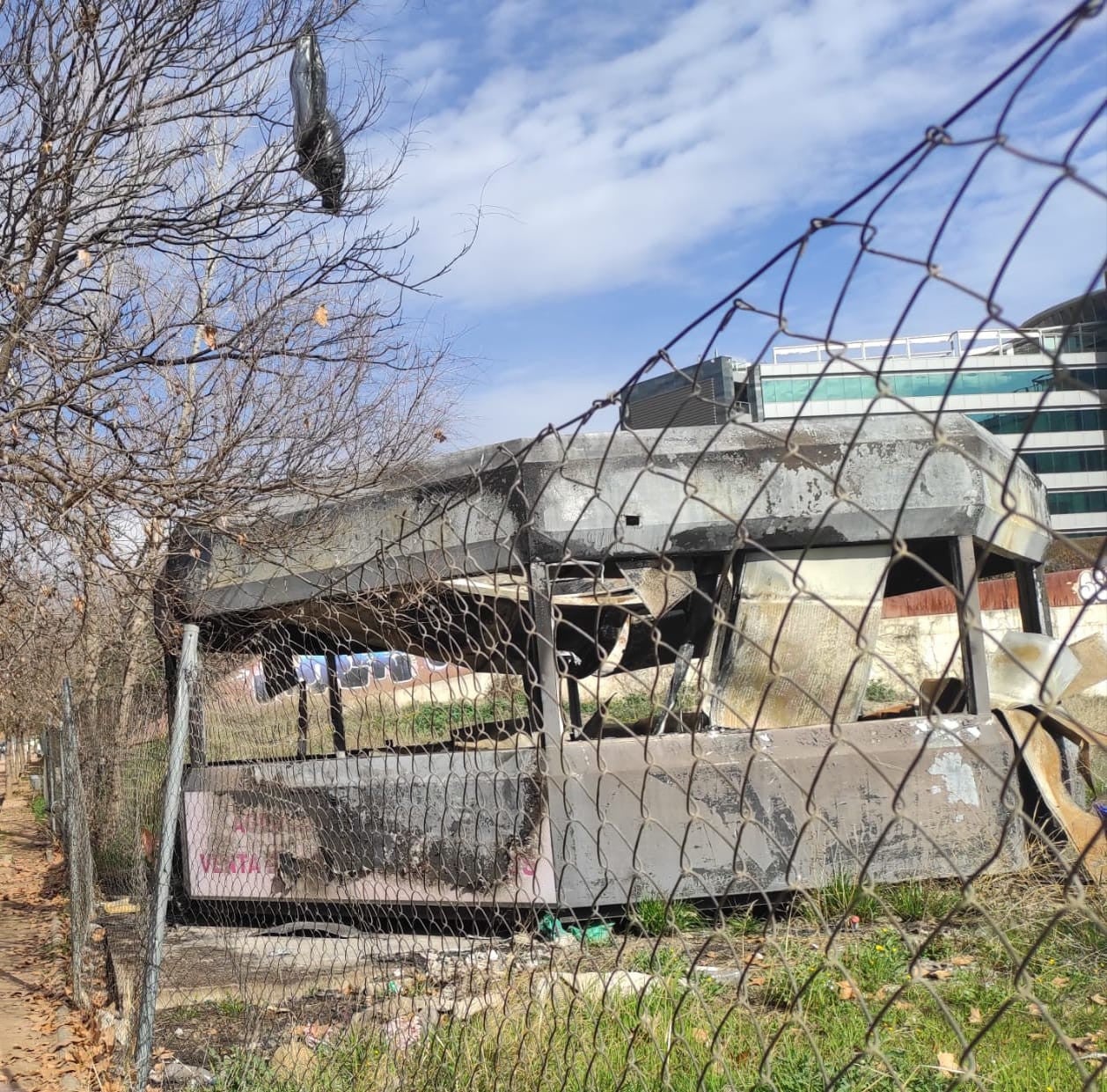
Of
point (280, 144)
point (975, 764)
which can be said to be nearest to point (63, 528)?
point (280, 144)

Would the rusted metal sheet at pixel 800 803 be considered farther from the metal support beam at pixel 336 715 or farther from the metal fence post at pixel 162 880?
Answer: the metal fence post at pixel 162 880

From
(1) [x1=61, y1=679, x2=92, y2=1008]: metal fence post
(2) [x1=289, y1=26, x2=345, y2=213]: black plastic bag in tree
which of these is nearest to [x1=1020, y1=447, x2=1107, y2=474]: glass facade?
(2) [x1=289, y1=26, x2=345, y2=213]: black plastic bag in tree

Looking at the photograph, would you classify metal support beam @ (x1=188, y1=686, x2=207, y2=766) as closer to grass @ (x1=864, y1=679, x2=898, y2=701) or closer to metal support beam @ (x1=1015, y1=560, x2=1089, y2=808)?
metal support beam @ (x1=1015, y1=560, x2=1089, y2=808)

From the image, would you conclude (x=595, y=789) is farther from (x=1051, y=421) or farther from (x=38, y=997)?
(x=1051, y=421)

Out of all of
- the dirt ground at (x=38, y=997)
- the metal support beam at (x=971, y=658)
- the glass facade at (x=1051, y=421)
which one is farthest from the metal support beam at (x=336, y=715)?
the glass facade at (x=1051, y=421)

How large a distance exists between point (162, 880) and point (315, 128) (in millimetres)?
4355

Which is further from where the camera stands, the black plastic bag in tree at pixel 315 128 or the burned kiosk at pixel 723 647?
the burned kiosk at pixel 723 647

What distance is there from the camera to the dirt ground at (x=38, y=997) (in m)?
5.58

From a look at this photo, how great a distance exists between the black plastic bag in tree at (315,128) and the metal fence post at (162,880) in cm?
356

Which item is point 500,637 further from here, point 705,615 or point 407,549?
point 705,615

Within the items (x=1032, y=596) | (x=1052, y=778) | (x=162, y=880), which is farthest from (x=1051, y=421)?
(x=162, y=880)

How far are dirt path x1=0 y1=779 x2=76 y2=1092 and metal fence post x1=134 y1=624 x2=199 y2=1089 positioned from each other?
1.67 metres

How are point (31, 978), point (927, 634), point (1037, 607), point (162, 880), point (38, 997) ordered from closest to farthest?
point (162, 880) → point (38, 997) → point (31, 978) → point (1037, 607) → point (927, 634)

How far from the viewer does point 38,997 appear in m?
7.45
